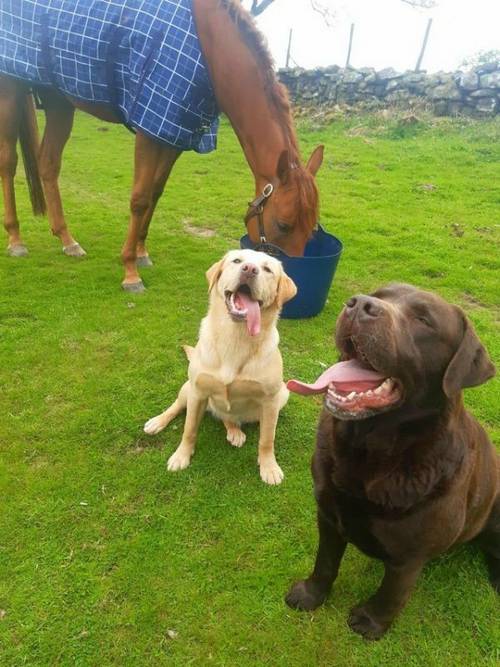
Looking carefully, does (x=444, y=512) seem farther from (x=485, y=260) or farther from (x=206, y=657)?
(x=485, y=260)

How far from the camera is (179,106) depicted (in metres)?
4.39

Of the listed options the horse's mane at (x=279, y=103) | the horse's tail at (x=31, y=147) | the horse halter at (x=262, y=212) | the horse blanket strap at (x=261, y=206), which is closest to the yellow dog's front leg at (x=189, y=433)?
the horse halter at (x=262, y=212)

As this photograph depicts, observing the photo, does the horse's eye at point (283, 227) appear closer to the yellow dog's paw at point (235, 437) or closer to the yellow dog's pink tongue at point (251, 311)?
the yellow dog's pink tongue at point (251, 311)

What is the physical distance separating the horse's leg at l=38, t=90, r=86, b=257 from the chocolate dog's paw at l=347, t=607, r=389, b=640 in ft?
16.6

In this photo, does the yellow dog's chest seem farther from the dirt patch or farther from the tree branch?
the tree branch

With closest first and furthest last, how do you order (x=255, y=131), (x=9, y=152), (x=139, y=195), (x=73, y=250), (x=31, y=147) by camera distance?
(x=255, y=131) < (x=139, y=195) < (x=9, y=152) < (x=31, y=147) < (x=73, y=250)

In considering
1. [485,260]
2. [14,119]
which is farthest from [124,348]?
[485,260]

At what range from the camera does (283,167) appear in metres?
4.14

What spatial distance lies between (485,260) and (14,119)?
5776 millimetres

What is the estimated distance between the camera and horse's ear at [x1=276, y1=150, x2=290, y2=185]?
4109mm

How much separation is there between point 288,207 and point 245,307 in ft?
5.46

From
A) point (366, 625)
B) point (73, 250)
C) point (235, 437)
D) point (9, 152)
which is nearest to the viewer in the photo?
point (366, 625)

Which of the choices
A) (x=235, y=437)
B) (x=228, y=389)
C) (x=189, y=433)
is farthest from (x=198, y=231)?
(x=228, y=389)

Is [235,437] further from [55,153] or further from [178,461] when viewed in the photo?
[55,153]
